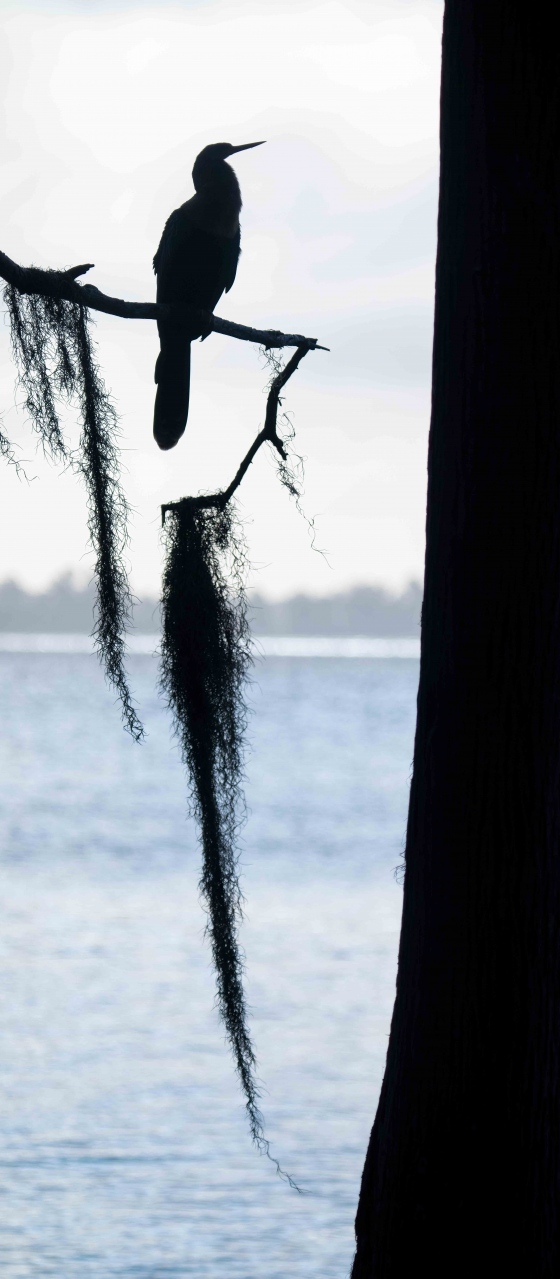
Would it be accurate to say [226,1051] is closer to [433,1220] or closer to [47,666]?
[433,1220]

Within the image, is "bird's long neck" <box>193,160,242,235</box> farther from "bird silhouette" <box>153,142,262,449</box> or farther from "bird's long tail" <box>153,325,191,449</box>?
"bird's long tail" <box>153,325,191,449</box>

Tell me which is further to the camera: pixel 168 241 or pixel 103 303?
pixel 168 241

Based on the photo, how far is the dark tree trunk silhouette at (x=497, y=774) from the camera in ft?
6.96

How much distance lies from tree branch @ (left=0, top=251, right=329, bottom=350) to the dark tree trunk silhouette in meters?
0.59

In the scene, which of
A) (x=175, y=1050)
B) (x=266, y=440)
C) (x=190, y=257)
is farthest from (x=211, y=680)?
(x=175, y=1050)

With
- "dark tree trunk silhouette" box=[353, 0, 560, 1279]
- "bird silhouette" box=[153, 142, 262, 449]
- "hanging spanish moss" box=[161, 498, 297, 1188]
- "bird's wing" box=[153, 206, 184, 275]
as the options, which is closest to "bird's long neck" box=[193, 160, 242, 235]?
"bird silhouette" box=[153, 142, 262, 449]

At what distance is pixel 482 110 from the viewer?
2.22 m

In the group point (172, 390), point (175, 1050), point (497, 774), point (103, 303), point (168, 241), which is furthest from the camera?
point (175, 1050)

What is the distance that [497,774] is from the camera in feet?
7.01

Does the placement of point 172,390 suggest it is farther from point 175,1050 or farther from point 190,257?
point 175,1050

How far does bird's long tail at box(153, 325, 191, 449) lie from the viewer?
3084mm

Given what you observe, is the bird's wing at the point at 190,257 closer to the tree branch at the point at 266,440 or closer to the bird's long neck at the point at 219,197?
the bird's long neck at the point at 219,197

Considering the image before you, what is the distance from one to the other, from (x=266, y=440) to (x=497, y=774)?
2.97 feet

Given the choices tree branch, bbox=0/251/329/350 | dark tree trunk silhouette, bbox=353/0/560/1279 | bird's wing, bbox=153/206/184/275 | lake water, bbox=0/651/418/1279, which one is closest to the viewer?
dark tree trunk silhouette, bbox=353/0/560/1279
